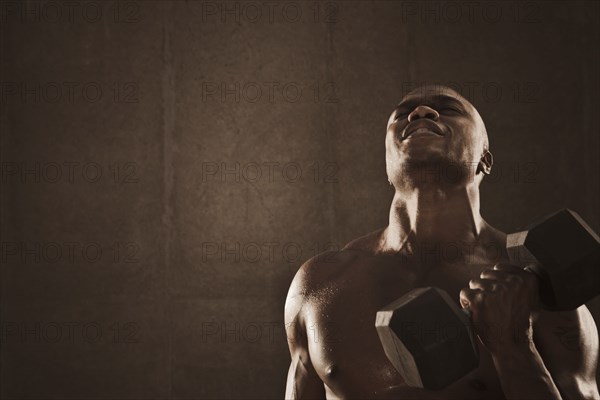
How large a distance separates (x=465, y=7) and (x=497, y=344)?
2438mm

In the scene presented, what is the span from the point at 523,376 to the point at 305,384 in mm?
535

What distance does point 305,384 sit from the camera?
1.95 meters

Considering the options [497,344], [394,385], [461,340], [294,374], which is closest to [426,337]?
[461,340]

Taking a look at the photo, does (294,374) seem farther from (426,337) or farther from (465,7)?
(465,7)

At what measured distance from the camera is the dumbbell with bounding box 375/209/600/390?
1.54m

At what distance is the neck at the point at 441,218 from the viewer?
2008 millimetres

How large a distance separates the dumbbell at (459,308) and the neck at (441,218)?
0.25 m

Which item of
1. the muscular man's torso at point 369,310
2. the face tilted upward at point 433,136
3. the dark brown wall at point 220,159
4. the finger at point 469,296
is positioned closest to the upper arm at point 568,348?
the muscular man's torso at point 369,310

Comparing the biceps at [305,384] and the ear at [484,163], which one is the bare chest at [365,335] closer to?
the biceps at [305,384]

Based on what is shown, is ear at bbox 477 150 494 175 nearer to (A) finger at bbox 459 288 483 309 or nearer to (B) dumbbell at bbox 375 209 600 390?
(B) dumbbell at bbox 375 209 600 390

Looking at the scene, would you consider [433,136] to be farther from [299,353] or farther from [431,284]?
[299,353]

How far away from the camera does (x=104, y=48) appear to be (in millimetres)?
3805

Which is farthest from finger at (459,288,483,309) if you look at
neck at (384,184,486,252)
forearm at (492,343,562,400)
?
neck at (384,184,486,252)

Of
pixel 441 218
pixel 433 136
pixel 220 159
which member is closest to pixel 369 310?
pixel 441 218
